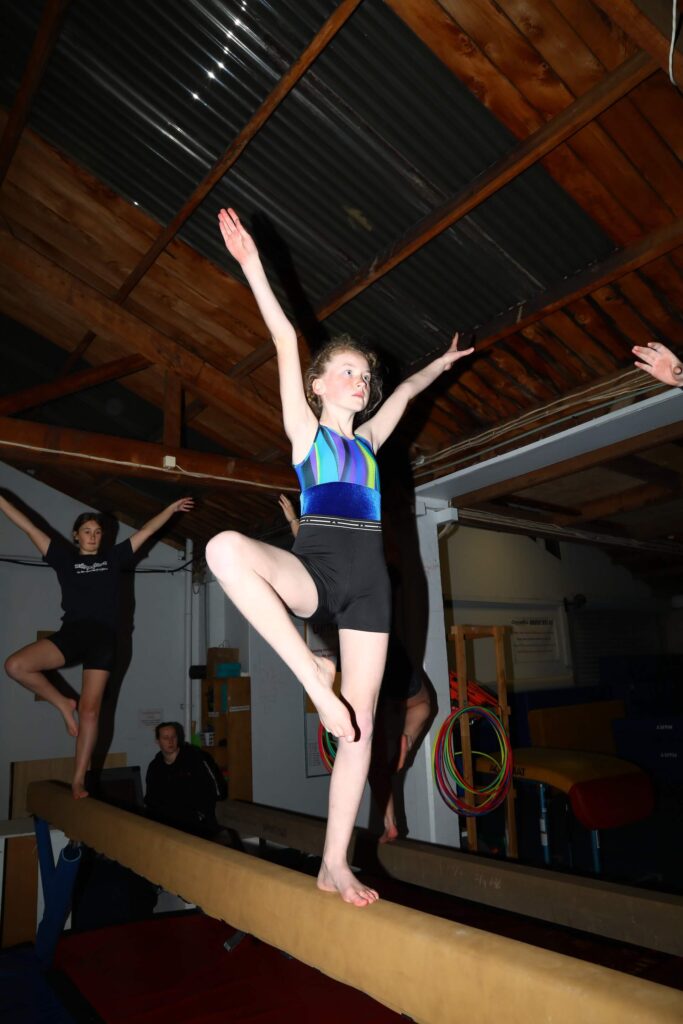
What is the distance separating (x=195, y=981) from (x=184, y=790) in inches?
119

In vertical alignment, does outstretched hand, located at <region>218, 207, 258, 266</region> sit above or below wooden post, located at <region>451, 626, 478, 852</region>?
above

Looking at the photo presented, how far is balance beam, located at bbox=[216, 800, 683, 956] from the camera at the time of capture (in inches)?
91.6

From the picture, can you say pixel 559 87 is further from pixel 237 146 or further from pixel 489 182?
pixel 237 146

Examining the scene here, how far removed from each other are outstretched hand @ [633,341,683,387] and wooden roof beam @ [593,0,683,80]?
1.52 meters

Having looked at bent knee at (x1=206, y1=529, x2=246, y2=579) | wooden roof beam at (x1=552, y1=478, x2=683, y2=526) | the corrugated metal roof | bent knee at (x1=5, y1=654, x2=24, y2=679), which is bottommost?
bent knee at (x1=5, y1=654, x2=24, y2=679)

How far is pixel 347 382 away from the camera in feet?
7.49

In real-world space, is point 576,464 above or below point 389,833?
above

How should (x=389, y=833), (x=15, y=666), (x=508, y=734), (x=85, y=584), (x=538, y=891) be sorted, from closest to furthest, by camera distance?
(x=538, y=891), (x=389, y=833), (x=15, y=666), (x=85, y=584), (x=508, y=734)

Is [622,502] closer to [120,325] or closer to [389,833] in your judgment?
[389,833]

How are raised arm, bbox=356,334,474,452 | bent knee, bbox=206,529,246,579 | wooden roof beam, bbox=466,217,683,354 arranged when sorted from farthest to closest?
1. wooden roof beam, bbox=466,217,683,354
2. raised arm, bbox=356,334,474,452
3. bent knee, bbox=206,529,246,579

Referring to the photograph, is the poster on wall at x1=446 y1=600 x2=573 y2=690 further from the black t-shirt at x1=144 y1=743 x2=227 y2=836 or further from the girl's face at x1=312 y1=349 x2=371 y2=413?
the girl's face at x1=312 y1=349 x2=371 y2=413

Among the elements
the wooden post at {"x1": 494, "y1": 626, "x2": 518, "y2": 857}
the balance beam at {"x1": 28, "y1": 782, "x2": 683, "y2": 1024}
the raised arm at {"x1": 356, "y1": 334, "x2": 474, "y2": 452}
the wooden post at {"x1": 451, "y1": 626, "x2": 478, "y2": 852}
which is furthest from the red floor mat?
the raised arm at {"x1": 356, "y1": 334, "x2": 474, "y2": 452}

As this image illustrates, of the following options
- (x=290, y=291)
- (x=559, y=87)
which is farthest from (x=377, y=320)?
(x=559, y=87)

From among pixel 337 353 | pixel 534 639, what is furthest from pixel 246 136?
pixel 534 639
